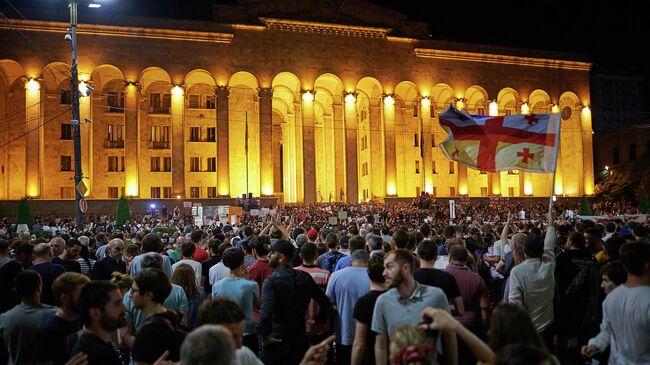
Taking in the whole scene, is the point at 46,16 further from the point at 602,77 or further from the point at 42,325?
the point at 602,77

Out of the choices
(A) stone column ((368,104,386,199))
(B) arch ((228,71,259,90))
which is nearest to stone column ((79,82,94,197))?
(B) arch ((228,71,259,90))

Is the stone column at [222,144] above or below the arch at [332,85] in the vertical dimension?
below

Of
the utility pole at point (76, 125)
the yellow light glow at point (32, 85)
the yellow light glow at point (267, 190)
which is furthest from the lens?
the yellow light glow at point (267, 190)

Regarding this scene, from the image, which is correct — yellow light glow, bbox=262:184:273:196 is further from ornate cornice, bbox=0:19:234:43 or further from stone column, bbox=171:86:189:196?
ornate cornice, bbox=0:19:234:43

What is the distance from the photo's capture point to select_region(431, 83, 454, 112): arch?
163 feet

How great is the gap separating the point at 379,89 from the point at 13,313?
45088mm

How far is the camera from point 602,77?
10200cm

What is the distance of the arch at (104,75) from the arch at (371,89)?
59.8 ft

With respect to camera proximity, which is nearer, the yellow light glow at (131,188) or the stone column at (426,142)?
the yellow light glow at (131,188)

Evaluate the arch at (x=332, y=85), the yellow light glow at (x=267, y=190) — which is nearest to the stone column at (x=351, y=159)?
the arch at (x=332, y=85)

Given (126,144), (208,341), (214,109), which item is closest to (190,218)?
(126,144)

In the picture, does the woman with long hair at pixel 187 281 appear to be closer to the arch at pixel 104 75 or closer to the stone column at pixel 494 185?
the arch at pixel 104 75

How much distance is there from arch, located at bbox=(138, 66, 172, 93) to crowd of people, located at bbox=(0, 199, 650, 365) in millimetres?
35007

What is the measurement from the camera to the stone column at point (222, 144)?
143 ft
